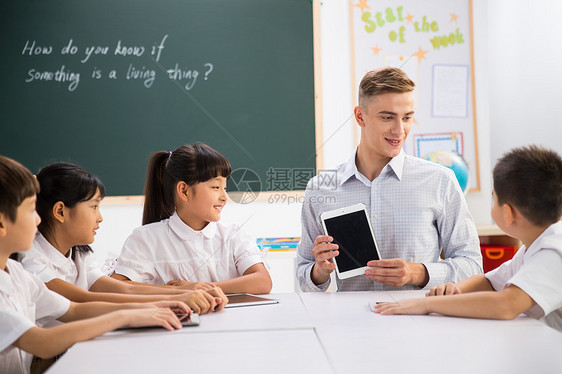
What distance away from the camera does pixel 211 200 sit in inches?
67.7

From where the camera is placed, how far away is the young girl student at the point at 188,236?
164cm

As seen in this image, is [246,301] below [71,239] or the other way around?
below

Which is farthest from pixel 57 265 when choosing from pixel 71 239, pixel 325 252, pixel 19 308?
pixel 325 252

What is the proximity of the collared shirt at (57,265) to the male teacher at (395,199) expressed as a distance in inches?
26.4

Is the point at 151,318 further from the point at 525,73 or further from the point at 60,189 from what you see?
the point at 525,73

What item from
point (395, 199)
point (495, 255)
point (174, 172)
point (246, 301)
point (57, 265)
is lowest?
point (495, 255)

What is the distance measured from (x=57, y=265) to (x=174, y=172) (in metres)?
0.51

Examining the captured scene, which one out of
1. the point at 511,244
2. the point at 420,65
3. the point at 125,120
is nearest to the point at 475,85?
the point at 420,65

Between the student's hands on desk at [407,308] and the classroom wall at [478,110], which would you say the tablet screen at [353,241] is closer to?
the student's hands on desk at [407,308]

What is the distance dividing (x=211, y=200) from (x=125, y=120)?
54.3 inches

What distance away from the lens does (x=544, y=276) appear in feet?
3.62

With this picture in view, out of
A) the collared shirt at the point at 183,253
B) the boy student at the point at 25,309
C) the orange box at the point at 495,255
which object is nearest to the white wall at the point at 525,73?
the orange box at the point at 495,255

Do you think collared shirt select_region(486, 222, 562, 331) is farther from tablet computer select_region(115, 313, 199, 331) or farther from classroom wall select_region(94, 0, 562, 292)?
classroom wall select_region(94, 0, 562, 292)

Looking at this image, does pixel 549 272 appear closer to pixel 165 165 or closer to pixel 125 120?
pixel 165 165
